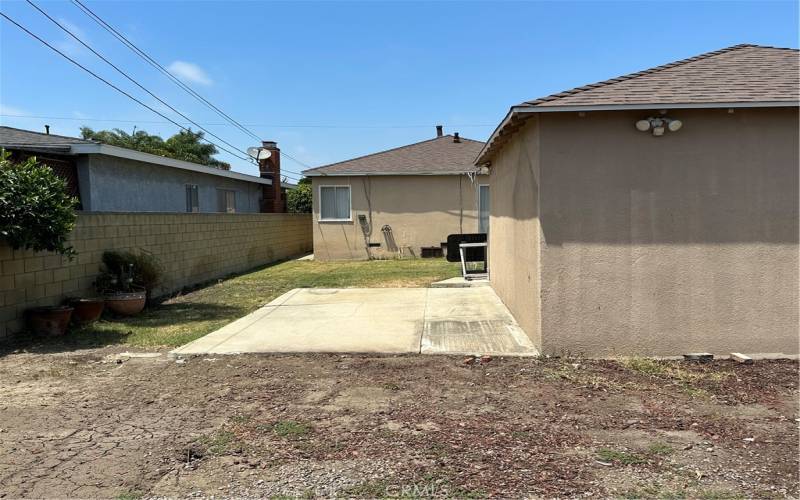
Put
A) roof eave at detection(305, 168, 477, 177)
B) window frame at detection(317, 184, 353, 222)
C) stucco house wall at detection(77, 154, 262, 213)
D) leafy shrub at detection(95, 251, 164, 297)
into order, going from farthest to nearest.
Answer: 1. window frame at detection(317, 184, 353, 222)
2. roof eave at detection(305, 168, 477, 177)
3. stucco house wall at detection(77, 154, 262, 213)
4. leafy shrub at detection(95, 251, 164, 297)

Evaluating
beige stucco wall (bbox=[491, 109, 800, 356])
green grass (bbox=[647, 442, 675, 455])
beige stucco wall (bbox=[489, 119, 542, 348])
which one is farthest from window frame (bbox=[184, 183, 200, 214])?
green grass (bbox=[647, 442, 675, 455])

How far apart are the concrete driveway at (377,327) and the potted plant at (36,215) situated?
2.28m

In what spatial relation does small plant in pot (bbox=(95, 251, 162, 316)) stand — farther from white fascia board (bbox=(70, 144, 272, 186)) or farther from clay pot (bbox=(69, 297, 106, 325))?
white fascia board (bbox=(70, 144, 272, 186))

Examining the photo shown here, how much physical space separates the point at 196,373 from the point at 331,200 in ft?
47.7

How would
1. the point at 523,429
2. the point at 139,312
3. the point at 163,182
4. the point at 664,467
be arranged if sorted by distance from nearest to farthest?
the point at 664,467, the point at 523,429, the point at 139,312, the point at 163,182

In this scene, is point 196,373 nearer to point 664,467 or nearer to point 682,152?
point 664,467

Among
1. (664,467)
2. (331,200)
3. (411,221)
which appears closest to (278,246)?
(331,200)

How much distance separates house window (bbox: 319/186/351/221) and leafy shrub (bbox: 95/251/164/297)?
31.6 ft

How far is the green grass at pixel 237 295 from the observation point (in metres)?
7.73

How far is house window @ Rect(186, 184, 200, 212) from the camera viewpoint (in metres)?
17.6

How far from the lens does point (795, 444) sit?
3895 millimetres

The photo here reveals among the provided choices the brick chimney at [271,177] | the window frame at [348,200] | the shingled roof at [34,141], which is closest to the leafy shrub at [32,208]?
the shingled roof at [34,141]

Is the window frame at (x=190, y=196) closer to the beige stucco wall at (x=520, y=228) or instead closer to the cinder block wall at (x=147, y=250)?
the cinder block wall at (x=147, y=250)

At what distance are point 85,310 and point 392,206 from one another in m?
12.4
